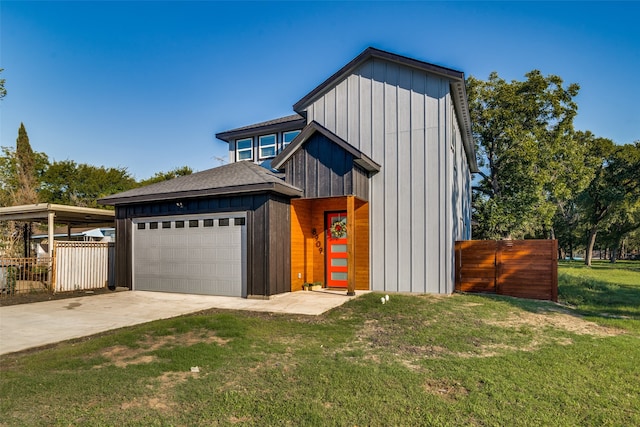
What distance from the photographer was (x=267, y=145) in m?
15.0

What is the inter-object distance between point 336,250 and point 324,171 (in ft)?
9.17

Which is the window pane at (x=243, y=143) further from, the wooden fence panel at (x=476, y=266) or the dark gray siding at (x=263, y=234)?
the wooden fence panel at (x=476, y=266)

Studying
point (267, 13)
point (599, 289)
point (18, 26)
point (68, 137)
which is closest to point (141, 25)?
point (18, 26)

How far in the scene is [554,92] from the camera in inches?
754

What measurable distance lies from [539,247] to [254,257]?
26.6 ft

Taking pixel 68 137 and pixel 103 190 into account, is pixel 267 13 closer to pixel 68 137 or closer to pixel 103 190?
pixel 68 137

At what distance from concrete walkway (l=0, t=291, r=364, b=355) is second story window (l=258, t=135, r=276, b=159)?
6.67 metres

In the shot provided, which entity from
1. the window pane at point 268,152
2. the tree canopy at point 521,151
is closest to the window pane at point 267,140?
the window pane at point 268,152

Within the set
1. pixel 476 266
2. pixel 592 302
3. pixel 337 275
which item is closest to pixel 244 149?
pixel 337 275

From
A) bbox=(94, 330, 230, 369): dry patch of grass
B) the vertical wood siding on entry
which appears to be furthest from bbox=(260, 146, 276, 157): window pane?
bbox=(94, 330, 230, 369): dry patch of grass

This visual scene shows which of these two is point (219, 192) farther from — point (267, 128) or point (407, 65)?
point (407, 65)

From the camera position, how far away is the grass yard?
128 inches

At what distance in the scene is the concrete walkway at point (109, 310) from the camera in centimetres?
638

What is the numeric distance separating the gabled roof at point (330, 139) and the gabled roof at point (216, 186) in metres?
0.71
